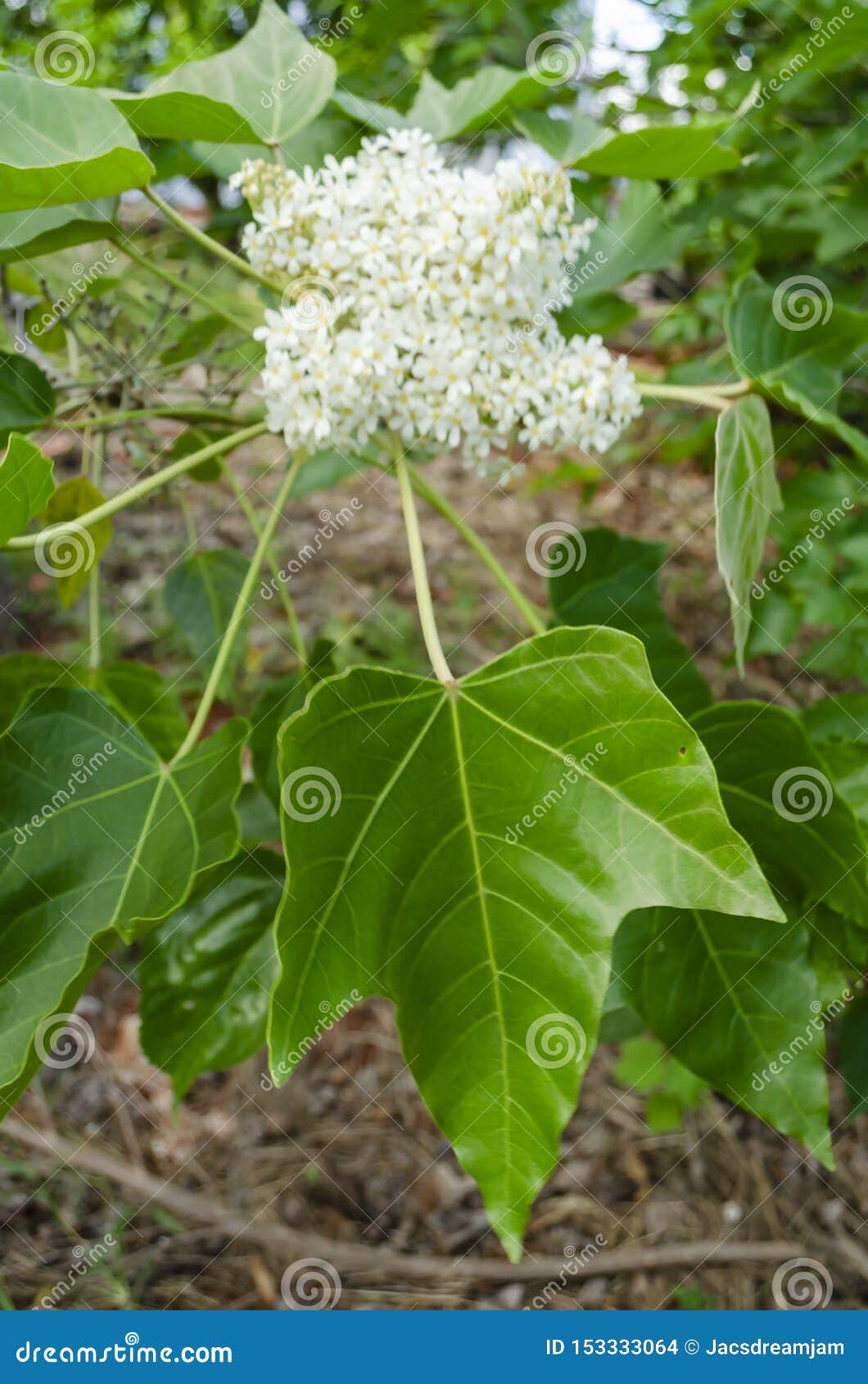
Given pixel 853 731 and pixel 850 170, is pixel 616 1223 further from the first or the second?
pixel 850 170

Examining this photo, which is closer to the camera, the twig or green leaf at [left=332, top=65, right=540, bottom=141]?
green leaf at [left=332, top=65, right=540, bottom=141]

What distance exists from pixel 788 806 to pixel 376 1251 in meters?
1.05

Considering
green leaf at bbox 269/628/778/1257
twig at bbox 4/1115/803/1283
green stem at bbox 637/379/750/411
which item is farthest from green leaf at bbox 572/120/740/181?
twig at bbox 4/1115/803/1283

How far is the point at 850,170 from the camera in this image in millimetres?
1387

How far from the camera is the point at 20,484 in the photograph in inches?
23.4

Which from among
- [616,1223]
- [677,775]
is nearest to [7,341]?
[677,775]

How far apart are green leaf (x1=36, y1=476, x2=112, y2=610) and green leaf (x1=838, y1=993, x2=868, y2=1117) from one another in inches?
33.9

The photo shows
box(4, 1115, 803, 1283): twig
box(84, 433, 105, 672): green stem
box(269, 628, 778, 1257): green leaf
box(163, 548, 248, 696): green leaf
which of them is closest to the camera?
box(269, 628, 778, 1257): green leaf

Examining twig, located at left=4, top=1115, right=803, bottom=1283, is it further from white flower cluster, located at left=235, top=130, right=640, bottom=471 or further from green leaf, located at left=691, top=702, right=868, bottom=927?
white flower cluster, located at left=235, top=130, right=640, bottom=471

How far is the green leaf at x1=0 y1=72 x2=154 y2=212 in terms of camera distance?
0.65 metres

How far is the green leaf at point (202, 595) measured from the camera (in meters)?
1.22

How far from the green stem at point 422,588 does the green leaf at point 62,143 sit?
0.28m

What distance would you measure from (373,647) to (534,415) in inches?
57.3

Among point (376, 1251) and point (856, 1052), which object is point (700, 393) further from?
point (376, 1251)
